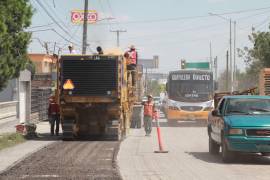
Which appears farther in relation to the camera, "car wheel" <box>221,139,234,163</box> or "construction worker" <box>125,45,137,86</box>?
"construction worker" <box>125,45,137,86</box>

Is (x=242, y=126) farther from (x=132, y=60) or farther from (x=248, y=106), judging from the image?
(x=132, y=60)

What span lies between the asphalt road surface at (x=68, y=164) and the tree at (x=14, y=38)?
124 inches

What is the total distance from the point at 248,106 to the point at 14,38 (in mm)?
9129

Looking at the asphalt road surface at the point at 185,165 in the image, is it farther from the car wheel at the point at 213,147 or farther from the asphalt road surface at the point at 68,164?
the asphalt road surface at the point at 68,164

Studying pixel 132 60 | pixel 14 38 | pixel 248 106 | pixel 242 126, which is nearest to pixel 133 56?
pixel 132 60

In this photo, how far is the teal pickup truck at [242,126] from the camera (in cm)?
1565

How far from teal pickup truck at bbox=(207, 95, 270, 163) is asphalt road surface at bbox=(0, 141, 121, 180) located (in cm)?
287

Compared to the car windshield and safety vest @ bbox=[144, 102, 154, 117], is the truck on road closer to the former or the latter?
safety vest @ bbox=[144, 102, 154, 117]

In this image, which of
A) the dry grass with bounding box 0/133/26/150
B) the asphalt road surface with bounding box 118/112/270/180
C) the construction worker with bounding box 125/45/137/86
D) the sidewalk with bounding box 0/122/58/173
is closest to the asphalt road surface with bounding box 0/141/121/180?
the sidewalk with bounding box 0/122/58/173

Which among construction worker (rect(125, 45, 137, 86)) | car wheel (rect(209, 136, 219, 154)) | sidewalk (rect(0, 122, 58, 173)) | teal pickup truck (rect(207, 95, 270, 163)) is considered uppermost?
construction worker (rect(125, 45, 137, 86))

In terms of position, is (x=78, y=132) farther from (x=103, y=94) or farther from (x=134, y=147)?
(x=134, y=147)

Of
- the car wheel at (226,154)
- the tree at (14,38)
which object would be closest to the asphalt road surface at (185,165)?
the car wheel at (226,154)

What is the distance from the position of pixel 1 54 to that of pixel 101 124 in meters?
5.82

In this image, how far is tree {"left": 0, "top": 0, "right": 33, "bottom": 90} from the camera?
20.9m
